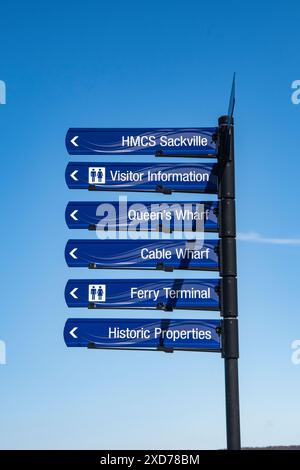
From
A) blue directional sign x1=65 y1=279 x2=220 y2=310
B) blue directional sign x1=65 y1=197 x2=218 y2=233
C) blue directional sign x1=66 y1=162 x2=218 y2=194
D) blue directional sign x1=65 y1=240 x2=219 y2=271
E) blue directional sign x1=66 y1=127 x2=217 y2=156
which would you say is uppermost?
blue directional sign x1=66 y1=127 x2=217 y2=156

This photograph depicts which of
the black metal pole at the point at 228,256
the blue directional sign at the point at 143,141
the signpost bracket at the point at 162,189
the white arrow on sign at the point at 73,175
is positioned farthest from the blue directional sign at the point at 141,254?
the blue directional sign at the point at 143,141

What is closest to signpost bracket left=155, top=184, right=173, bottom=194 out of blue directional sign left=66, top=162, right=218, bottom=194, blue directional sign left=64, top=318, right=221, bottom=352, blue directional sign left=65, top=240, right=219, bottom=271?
blue directional sign left=66, top=162, right=218, bottom=194

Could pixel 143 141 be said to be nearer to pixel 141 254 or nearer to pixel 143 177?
→ pixel 143 177

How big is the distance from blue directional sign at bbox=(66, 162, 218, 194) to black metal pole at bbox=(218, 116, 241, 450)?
0.37m

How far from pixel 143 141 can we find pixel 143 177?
55 cm

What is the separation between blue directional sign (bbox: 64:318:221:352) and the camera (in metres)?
11.8

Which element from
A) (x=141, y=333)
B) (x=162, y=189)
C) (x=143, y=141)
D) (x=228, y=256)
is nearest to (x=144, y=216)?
(x=162, y=189)

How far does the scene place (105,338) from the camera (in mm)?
11969

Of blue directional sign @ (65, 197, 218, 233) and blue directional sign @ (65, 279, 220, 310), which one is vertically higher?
blue directional sign @ (65, 197, 218, 233)

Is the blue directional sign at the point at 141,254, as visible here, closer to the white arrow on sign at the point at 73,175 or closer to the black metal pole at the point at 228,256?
the black metal pole at the point at 228,256

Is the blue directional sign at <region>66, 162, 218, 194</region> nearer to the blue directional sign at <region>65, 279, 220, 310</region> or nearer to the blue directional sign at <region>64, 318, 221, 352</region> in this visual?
the blue directional sign at <region>65, 279, 220, 310</region>
